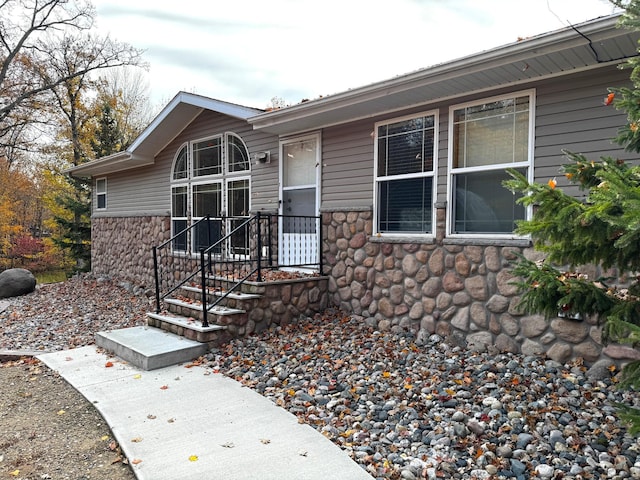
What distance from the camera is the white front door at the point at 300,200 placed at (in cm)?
661

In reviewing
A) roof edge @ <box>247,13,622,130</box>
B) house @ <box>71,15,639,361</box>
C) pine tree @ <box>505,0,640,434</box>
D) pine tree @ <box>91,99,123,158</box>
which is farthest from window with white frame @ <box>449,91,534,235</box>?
pine tree @ <box>91,99,123,158</box>

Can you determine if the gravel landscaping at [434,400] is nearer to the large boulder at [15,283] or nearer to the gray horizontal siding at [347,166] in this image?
the gray horizontal siding at [347,166]

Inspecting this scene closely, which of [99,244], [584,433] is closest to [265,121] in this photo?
[584,433]

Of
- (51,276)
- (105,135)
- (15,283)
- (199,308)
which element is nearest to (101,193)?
(15,283)

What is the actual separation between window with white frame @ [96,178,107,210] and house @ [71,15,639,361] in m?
5.02

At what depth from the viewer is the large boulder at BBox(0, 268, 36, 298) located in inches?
398

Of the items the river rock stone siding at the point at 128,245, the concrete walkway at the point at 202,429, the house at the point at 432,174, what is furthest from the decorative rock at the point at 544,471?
the river rock stone siding at the point at 128,245

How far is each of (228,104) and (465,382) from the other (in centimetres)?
546

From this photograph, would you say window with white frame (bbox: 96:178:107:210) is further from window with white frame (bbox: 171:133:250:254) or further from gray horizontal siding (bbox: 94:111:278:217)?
window with white frame (bbox: 171:133:250:254)

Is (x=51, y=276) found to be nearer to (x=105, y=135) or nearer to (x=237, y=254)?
(x=105, y=135)

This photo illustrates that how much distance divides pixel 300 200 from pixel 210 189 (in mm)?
2544

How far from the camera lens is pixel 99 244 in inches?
479

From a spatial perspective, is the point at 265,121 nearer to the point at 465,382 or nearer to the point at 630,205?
the point at 465,382

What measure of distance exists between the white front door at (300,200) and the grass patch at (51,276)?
15.1 metres
